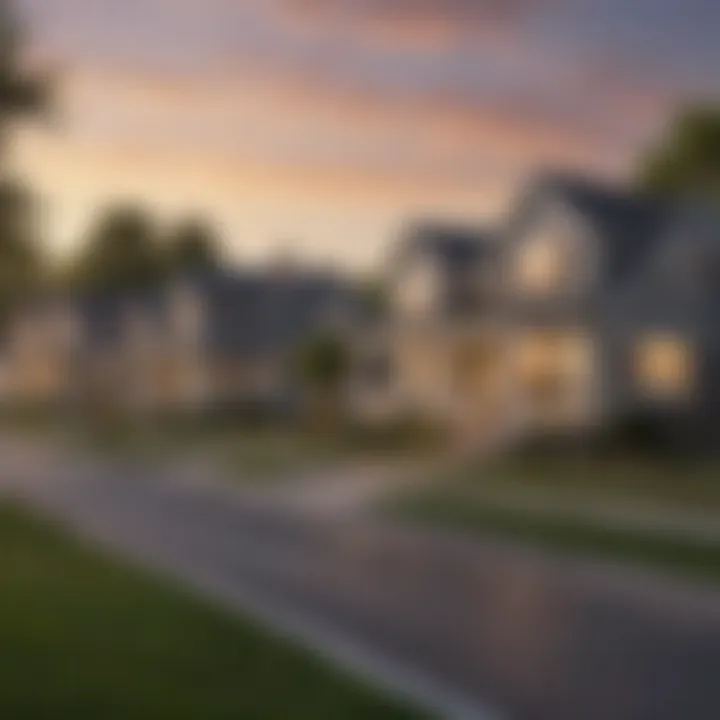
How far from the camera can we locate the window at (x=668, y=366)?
301 inches

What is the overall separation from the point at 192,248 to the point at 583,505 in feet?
13.0

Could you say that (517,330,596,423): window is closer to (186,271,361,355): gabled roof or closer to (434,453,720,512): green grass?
(434,453,720,512): green grass

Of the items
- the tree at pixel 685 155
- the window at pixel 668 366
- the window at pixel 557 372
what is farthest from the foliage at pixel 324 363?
the window at pixel 668 366

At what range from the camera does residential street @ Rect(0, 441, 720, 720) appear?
3771 mm

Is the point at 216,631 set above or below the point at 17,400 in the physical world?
below

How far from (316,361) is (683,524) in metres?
2.16

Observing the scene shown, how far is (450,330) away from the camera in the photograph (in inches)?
365

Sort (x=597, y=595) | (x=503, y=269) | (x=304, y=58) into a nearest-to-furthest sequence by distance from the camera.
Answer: (x=304, y=58)
(x=597, y=595)
(x=503, y=269)

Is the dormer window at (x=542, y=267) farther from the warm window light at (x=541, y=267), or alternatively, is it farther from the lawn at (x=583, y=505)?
the lawn at (x=583, y=505)

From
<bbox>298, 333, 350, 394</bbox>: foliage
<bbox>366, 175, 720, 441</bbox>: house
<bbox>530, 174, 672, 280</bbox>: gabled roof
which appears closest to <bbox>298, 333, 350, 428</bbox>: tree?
<bbox>298, 333, 350, 394</bbox>: foliage

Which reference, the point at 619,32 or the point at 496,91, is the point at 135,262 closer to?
the point at 496,91

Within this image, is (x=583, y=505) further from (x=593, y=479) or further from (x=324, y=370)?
(x=324, y=370)

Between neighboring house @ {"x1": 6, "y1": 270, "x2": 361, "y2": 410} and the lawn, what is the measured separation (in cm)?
126

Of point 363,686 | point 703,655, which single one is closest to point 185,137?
point 363,686
